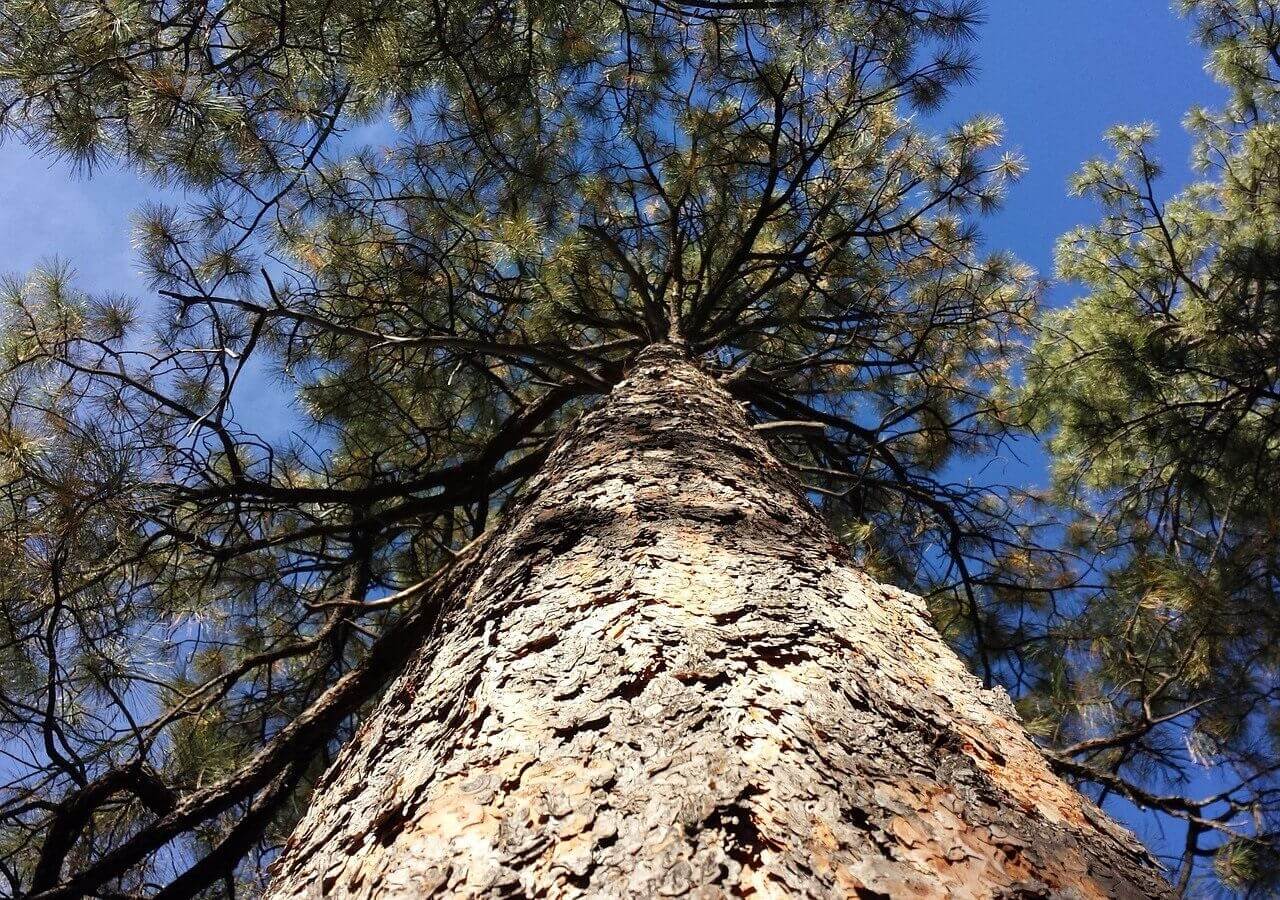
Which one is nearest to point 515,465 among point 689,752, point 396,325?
point 396,325

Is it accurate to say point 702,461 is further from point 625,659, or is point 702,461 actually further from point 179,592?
point 179,592

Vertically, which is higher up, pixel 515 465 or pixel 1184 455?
pixel 1184 455

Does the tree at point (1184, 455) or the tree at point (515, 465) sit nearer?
the tree at point (515, 465)

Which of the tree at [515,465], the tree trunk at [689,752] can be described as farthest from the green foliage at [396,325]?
the tree trunk at [689,752]

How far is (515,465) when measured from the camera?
3.72m

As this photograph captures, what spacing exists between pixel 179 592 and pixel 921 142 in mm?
4692

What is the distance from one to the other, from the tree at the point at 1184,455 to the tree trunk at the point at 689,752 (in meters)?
1.01

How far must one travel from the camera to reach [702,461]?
5.30 feet

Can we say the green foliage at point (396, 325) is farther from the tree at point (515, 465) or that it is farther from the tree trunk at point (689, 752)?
the tree trunk at point (689, 752)

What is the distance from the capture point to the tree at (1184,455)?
308 centimetres

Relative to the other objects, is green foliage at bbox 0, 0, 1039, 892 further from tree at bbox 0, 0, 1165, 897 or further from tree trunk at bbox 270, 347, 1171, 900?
tree trunk at bbox 270, 347, 1171, 900

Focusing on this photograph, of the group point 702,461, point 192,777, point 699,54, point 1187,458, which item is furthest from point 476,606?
point 1187,458

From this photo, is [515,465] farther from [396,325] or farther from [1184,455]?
[1184,455]

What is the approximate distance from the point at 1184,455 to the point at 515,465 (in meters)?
3.67
